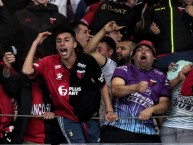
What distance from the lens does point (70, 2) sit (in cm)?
1051

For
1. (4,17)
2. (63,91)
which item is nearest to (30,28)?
(4,17)

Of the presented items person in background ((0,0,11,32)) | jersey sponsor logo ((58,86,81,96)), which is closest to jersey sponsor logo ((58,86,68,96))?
jersey sponsor logo ((58,86,81,96))

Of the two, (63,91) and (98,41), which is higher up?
(98,41)

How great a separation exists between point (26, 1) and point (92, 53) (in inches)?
76.3

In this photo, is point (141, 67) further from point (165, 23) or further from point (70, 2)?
point (70, 2)

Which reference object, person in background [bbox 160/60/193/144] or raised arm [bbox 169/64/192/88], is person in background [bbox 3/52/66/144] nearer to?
person in background [bbox 160/60/193/144]

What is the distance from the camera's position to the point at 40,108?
7996 millimetres

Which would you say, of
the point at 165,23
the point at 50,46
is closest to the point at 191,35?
the point at 165,23

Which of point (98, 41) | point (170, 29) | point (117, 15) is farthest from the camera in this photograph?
point (117, 15)

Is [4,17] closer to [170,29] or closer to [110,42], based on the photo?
[110,42]

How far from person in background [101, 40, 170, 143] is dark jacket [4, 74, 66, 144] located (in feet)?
1.71

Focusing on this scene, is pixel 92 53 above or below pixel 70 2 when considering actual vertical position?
below

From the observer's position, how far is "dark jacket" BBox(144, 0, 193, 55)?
29.6 ft

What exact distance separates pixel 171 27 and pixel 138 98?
1.57 meters
